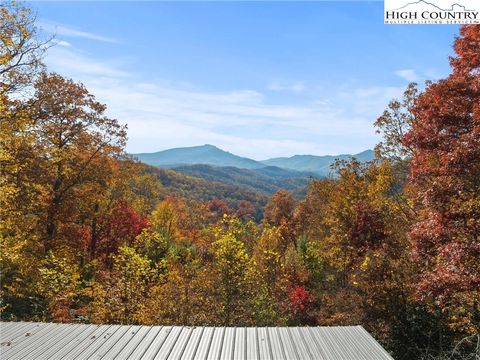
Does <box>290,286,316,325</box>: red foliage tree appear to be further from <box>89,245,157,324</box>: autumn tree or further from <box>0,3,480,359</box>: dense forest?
<box>89,245,157,324</box>: autumn tree

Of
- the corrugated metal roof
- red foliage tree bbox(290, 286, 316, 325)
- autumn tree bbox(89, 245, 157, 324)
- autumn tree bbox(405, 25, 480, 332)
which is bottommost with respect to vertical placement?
red foliage tree bbox(290, 286, 316, 325)

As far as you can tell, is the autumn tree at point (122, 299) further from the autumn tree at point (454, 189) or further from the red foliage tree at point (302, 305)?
the autumn tree at point (454, 189)

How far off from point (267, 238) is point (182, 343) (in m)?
18.8

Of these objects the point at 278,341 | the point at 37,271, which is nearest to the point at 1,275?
the point at 37,271

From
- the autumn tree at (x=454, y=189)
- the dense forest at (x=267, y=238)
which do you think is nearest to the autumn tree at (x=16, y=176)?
the dense forest at (x=267, y=238)

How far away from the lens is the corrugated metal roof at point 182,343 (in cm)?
861

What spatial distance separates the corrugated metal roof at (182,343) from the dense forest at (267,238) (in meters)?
4.61

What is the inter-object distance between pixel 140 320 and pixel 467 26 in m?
17.9

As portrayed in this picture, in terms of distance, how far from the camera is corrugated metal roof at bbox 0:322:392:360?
8609mm

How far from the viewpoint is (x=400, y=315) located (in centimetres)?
1627

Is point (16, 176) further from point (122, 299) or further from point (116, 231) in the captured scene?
point (116, 231)

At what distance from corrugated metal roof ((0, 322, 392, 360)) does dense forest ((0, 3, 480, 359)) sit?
4.61m

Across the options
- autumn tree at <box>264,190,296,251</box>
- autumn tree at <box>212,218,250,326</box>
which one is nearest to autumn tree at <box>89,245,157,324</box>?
autumn tree at <box>212,218,250,326</box>

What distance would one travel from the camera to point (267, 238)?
2767 cm
